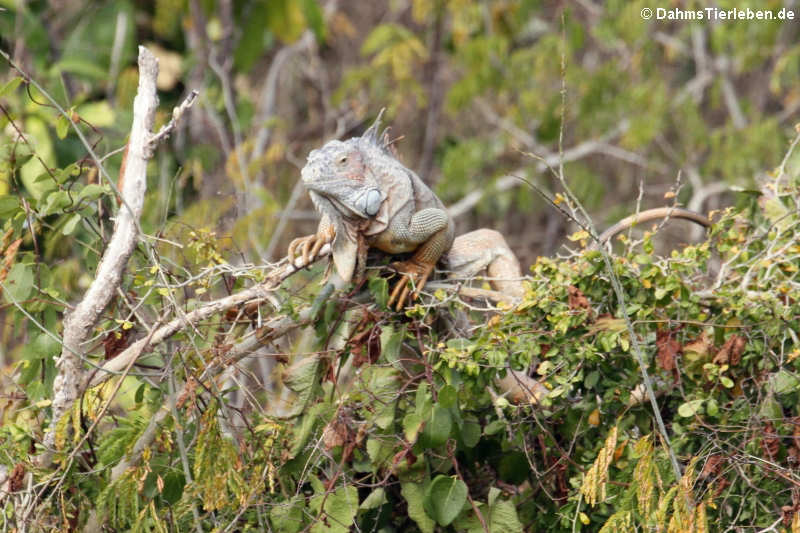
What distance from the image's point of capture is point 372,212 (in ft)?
12.7

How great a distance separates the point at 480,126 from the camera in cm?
1152

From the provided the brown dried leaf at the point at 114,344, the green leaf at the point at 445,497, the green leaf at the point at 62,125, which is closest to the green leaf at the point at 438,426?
the green leaf at the point at 445,497

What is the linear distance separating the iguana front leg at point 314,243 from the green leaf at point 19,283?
957 mm

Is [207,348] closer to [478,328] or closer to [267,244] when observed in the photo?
[478,328]

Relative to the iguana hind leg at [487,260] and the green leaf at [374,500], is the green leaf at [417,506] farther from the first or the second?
the iguana hind leg at [487,260]

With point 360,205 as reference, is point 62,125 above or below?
above

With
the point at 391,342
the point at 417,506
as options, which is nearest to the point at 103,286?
the point at 391,342

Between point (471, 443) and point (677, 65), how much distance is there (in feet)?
27.9

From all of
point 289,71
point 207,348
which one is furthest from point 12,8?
point 207,348

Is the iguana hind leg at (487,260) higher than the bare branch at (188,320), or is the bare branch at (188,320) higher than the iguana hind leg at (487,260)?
the bare branch at (188,320)

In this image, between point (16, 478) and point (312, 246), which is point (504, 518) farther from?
point (16, 478)

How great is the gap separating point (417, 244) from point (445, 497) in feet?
3.22

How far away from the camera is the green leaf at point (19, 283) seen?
3748 millimetres

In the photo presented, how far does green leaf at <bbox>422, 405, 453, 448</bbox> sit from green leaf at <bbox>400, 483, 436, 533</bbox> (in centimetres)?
33
